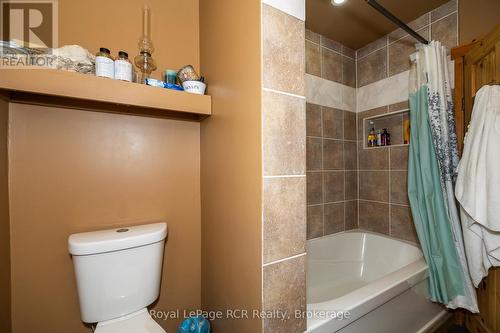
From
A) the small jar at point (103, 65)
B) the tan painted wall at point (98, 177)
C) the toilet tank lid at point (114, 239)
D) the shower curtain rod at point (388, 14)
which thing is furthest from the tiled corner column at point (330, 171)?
the small jar at point (103, 65)

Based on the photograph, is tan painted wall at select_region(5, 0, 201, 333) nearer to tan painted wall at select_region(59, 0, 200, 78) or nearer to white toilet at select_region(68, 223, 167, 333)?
tan painted wall at select_region(59, 0, 200, 78)

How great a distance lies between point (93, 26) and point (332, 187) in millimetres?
1993

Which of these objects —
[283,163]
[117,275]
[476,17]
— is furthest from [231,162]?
[476,17]

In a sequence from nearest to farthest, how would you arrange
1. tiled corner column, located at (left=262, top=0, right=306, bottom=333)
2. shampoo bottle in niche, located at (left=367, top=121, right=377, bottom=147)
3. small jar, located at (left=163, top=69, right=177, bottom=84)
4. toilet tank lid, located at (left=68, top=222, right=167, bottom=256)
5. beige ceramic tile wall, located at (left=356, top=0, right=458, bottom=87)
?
tiled corner column, located at (left=262, top=0, right=306, bottom=333), toilet tank lid, located at (left=68, top=222, right=167, bottom=256), small jar, located at (left=163, top=69, right=177, bottom=84), beige ceramic tile wall, located at (left=356, top=0, right=458, bottom=87), shampoo bottle in niche, located at (left=367, top=121, right=377, bottom=147)

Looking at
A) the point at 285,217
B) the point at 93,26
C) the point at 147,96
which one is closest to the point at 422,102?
the point at 285,217

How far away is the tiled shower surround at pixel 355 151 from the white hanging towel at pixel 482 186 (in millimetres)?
602

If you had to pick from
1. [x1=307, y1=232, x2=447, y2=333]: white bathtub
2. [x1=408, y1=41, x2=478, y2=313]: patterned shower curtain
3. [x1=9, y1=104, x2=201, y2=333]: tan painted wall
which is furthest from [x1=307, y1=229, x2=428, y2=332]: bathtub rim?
[x1=9, y1=104, x2=201, y2=333]: tan painted wall

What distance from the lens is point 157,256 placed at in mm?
1001

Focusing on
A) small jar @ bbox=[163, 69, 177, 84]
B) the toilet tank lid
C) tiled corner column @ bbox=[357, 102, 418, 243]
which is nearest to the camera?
the toilet tank lid

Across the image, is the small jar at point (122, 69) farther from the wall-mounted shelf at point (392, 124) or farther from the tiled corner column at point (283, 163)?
the wall-mounted shelf at point (392, 124)

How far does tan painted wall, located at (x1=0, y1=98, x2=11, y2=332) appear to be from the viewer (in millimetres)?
797

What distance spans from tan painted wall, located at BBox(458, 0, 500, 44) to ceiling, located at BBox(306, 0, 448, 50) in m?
0.17

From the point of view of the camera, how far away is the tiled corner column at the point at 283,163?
72 centimetres

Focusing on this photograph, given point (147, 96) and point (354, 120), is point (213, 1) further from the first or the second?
point (354, 120)
